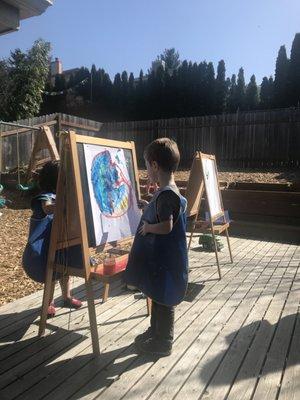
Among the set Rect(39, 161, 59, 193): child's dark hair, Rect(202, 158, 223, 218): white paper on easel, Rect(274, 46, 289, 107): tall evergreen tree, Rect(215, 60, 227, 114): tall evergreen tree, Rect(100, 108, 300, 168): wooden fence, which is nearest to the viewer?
Rect(39, 161, 59, 193): child's dark hair

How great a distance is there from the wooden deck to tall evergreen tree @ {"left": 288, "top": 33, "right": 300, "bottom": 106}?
19802 mm

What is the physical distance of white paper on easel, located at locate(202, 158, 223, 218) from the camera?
16.7 ft

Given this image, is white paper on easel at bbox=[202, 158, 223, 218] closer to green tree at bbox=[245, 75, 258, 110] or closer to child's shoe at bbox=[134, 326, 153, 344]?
child's shoe at bbox=[134, 326, 153, 344]

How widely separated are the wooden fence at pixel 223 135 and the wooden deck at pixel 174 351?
32.0ft

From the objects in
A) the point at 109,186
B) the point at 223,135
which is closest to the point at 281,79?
the point at 223,135

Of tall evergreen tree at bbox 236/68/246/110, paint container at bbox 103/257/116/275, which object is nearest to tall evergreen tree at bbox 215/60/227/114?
tall evergreen tree at bbox 236/68/246/110

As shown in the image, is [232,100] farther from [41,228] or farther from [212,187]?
[41,228]

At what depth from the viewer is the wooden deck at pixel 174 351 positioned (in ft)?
8.02

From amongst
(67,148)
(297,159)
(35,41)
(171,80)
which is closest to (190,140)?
(297,159)

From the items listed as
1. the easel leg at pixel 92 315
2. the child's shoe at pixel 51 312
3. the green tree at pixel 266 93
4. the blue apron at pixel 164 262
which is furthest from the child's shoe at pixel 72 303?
the green tree at pixel 266 93

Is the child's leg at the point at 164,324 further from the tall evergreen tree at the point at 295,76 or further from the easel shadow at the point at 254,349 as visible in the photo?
the tall evergreen tree at the point at 295,76

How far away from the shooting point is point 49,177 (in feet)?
10.6

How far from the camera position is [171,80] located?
2634cm

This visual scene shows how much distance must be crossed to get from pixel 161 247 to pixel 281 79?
73.5 feet
